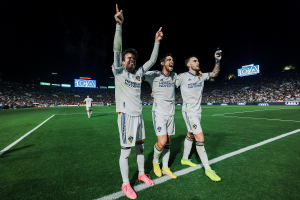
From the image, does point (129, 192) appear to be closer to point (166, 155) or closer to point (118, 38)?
point (166, 155)

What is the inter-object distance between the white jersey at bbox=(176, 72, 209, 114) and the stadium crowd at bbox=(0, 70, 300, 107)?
37.3m

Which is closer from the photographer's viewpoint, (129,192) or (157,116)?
(129,192)

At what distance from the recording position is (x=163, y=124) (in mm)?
3090

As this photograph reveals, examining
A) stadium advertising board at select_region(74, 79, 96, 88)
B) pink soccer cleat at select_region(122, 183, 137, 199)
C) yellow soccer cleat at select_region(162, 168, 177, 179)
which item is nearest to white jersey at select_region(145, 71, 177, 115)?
yellow soccer cleat at select_region(162, 168, 177, 179)

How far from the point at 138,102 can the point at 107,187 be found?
158 centimetres

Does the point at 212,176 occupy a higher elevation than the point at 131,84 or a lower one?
lower

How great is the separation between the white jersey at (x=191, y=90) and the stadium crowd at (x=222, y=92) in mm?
37277

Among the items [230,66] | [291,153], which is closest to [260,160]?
[291,153]

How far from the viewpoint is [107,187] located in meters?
2.58

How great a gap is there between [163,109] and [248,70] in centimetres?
5117

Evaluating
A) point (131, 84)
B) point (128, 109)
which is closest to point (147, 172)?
point (128, 109)

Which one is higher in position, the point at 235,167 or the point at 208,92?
the point at 208,92

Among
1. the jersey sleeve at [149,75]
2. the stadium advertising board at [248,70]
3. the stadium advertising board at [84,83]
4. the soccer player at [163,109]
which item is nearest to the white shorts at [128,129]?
the soccer player at [163,109]

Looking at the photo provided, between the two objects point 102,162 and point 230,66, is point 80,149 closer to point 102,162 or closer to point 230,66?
point 102,162
